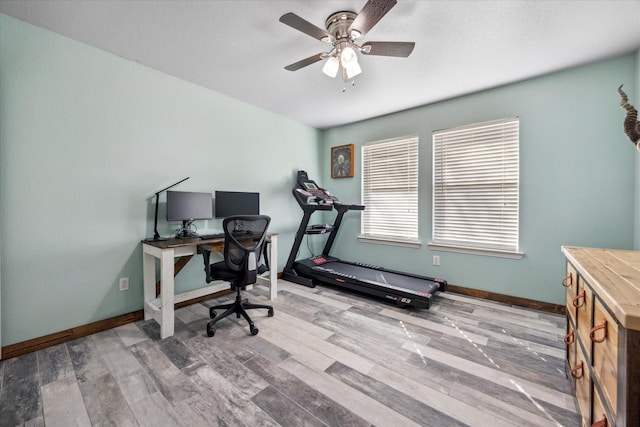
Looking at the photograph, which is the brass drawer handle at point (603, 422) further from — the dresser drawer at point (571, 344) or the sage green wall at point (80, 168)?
the sage green wall at point (80, 168)

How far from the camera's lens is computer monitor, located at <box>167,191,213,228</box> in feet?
8.61

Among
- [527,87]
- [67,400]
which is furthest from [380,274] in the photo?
[67,400]

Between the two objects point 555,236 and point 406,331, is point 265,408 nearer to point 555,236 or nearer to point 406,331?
point 406,331

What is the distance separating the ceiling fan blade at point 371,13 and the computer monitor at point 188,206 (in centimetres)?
217

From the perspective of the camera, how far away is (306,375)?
175 cm

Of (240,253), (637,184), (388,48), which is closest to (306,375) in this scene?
(240,253)

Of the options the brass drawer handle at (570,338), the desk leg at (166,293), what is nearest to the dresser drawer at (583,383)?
the brass drawer handle at (570,338)

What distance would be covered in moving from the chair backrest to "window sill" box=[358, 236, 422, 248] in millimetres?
2098

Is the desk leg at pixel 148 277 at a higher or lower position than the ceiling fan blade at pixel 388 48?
lower

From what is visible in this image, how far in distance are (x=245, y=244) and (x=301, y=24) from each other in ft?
5.85

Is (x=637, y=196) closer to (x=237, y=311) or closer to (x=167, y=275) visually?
(x=237, y=311)

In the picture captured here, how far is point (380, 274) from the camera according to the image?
342 centimetres

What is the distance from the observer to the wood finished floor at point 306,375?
1.42 m

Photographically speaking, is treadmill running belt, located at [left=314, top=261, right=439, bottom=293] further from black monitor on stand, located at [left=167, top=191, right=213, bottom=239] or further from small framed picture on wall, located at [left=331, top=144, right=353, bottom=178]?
black monitor on stand, located at [left=167, top=191, right=213, bottom=239]
